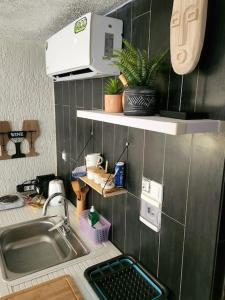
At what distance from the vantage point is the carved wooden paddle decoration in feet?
2.41

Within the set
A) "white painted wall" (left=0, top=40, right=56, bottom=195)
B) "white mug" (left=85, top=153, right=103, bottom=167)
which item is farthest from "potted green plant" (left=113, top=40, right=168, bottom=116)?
"white painted wall" (left=0, top=40, right=56, bottom=195)

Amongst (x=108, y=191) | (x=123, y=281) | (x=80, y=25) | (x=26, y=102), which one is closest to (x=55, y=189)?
(x=26, y=102)

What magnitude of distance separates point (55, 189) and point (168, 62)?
1.50 meters

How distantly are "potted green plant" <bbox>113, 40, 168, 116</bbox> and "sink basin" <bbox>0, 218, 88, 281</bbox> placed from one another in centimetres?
96

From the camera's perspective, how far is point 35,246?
1.72 meters

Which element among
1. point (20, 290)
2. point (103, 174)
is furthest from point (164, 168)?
point (20, 290)

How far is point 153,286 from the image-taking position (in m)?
1.09

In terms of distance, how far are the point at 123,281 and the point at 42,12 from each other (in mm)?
1488

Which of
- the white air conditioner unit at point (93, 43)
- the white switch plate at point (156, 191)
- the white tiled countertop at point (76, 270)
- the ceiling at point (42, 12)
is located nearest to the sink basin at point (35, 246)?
the white tiled countertop at point (76, 270)

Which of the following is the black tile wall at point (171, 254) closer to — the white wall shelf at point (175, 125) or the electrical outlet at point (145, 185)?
the electrical outlet at point (145, 185)

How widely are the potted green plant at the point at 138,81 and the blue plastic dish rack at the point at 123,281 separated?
0.79 metres

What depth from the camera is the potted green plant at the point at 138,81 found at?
0.90m

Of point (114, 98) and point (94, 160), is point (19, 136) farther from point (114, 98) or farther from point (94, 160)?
point (114, 98)

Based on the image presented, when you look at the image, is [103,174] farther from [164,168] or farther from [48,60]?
[48,60]
